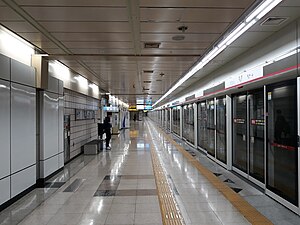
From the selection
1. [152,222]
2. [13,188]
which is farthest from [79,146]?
[152,222]

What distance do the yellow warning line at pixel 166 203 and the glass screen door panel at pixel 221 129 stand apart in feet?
6.93

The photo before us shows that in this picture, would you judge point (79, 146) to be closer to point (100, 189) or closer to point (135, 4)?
point (100, 189)

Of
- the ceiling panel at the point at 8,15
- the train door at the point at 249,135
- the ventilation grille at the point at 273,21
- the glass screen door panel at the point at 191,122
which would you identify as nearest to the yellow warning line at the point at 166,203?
the train door at the point at 249,135

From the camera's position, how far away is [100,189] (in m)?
4.87

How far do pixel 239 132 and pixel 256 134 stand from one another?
0.93m

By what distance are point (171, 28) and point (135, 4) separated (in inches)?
38.4

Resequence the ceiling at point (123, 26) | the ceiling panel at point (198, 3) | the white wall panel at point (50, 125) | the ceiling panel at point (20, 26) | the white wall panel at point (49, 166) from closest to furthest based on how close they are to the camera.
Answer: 1. the ceiling panel at point (198, 3)
2. the ceiling at point (123, 26)
3. the ceiling panel at point (20, 26)
4. the white wall panel at point (49, 166)
5. the white wall panel at point (50, 125)

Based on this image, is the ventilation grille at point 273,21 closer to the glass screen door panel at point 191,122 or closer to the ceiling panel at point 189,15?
the ceiling panel at point 189,15

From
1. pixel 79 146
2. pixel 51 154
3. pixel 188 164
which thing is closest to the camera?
pixel 51 154

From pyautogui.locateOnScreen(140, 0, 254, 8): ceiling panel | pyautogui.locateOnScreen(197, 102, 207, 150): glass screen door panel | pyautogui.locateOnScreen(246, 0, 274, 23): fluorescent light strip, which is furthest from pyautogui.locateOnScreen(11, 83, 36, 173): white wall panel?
pyautogui.locateOnScreen(197, 102, 207, 150): glass screen door panel

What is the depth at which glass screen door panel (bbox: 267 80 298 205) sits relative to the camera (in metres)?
3.76

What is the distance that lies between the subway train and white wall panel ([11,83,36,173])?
4238 millimetres

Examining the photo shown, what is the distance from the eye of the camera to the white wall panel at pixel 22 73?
4211 mm

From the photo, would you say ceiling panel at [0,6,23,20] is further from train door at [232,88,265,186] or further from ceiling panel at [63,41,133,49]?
train door at [232,88,265,186]
